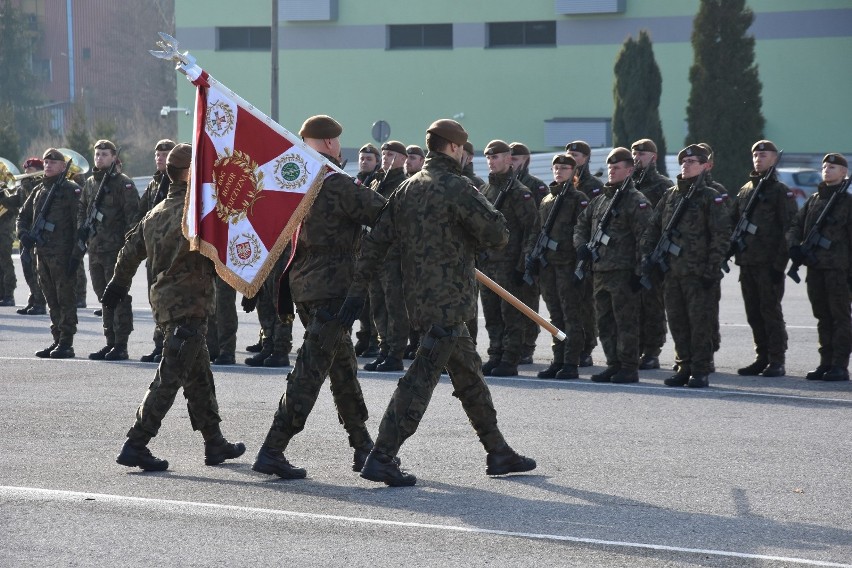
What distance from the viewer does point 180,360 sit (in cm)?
808

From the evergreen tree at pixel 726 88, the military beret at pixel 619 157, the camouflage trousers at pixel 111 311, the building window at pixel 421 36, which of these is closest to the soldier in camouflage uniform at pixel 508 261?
the military beret at pixel 619 157

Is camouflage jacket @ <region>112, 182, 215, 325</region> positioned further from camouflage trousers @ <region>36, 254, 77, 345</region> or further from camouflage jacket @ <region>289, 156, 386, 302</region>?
camouflage trousers @ <region>36, 254, 77, 345</region>

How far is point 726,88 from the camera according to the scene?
123 ft

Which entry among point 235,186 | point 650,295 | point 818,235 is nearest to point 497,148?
point 650,295

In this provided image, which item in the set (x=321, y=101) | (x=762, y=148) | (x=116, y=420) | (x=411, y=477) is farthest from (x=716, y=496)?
(x=321, y=101)

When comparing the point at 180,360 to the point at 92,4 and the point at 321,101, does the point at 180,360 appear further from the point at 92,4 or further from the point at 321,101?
the point at 92,4

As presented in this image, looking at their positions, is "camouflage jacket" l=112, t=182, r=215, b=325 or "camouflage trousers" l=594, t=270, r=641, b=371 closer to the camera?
"camouflage jacket" l=112, t=182, r=215, b=325

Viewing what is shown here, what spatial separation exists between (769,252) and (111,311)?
6198mm

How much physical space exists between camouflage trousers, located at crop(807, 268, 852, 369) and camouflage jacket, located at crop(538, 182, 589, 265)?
2.07 meters

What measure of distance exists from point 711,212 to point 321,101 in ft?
119

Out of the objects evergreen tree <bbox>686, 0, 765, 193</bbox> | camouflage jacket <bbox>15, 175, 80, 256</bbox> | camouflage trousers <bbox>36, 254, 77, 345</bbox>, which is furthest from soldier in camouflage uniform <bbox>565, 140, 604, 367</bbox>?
evergreen tree <bbox>686, 0, 765, 193</bbox>

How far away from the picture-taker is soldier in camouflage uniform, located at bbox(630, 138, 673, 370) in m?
12.9

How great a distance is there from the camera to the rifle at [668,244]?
38.4 feet

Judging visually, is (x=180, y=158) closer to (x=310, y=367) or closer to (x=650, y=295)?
(x=310, y=367)
